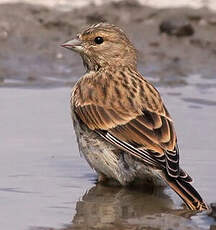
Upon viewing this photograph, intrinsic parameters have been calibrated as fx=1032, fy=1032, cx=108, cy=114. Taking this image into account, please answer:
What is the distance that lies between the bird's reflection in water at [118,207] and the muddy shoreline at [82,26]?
10.1 ft

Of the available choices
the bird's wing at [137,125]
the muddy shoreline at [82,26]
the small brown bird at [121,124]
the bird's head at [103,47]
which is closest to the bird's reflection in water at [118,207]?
the small brown bird at [121,124]

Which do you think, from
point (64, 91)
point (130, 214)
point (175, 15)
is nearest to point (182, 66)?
point (175, 15)

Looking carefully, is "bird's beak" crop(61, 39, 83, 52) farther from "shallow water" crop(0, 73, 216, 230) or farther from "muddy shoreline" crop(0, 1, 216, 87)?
"muddy shoreline" crop(0, 1, 216, 87)

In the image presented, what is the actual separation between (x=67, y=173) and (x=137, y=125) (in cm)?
75

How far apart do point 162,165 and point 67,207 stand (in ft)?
2.27

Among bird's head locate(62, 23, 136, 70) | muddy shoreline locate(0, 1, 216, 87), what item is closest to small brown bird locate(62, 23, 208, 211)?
bird's head locate(62, 23, 136, 70)

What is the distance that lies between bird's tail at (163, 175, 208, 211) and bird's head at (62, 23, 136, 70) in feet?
5.79

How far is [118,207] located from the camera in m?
6.89

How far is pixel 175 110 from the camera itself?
925 centimetres

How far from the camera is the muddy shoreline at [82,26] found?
10.6m

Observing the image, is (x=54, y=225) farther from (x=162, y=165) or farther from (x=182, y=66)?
(x=182, y=66)

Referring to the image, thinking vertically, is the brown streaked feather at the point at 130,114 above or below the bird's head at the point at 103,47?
below

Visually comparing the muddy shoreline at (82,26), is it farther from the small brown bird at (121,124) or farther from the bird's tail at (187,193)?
the bird's tail at (187,193)

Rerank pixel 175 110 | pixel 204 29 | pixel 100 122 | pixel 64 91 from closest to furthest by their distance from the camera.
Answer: pixel 100 122, pixel 175 110, pixel 64 91, pixel 204 29
